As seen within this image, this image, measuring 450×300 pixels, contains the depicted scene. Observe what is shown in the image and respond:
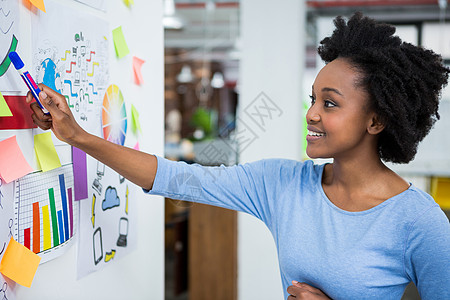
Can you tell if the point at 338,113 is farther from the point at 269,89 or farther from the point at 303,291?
the point at 269,89

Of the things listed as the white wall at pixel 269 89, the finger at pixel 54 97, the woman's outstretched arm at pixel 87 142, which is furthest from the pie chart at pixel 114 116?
the white wall at pixel 269 89

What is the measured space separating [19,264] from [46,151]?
0.77 feet

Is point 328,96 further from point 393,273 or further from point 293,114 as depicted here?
point 293,114

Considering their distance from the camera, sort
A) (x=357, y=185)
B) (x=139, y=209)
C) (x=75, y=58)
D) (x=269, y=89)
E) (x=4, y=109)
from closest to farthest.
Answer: (x=4, y=109) < (x=75, y=58) < (x=357, y=185) < (x=139, y=209) < (x=269, y=89)

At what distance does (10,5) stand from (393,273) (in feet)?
3.34

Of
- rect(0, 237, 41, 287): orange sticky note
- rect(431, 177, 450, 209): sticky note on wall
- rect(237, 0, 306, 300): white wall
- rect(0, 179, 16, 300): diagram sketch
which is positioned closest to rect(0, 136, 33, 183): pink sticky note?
rect(0, 179, 16, 300): diagram sketch

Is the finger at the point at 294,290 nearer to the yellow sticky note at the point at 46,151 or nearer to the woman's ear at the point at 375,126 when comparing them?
the woman's ear at the point at 375,126

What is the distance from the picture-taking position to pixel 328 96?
3.72 ft

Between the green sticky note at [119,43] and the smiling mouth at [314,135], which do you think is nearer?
the smiling mouth at [314,135]

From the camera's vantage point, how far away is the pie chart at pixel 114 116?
1217 millimetres

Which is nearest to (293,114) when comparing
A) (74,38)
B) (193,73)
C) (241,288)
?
(241,288)

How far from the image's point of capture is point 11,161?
0.86 m

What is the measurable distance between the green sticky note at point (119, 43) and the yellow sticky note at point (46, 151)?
0.39m

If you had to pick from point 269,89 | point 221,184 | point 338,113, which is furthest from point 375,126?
point 269,89
